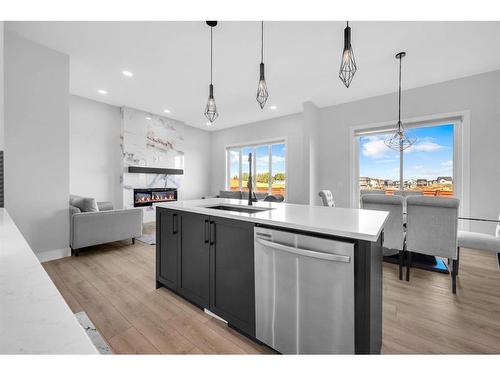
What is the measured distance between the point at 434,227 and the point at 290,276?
2.04 m

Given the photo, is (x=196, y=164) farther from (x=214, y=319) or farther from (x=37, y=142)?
(x=214, y=319)

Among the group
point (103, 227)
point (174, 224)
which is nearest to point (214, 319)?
point (174, 224)

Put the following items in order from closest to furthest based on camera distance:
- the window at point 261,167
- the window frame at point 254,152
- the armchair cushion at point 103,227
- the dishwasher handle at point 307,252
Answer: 1. the dishwasher handle at point 307,252
2. the armchair cushion at point 103,227
3. the window frame at point 254,152
4. the window at point 261,167

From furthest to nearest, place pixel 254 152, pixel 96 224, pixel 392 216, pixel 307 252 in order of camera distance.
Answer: pixel 254 152, pixel 96 224, pixel 392 216, pixel 307 252

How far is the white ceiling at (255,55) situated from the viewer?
2455mm

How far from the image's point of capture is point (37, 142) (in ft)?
9.18

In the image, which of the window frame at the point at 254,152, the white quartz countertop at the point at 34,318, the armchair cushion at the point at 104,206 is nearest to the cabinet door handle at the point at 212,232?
the white quartz countertop at the point at 34,318

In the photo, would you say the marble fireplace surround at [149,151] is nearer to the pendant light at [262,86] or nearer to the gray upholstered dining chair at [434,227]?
the pendant light at [262,86]

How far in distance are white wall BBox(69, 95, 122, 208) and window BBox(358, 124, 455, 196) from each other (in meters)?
5.54

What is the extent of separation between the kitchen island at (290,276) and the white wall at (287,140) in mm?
3326

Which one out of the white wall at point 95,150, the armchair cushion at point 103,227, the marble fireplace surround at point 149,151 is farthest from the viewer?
the marble fireplace surround at point 149,151
